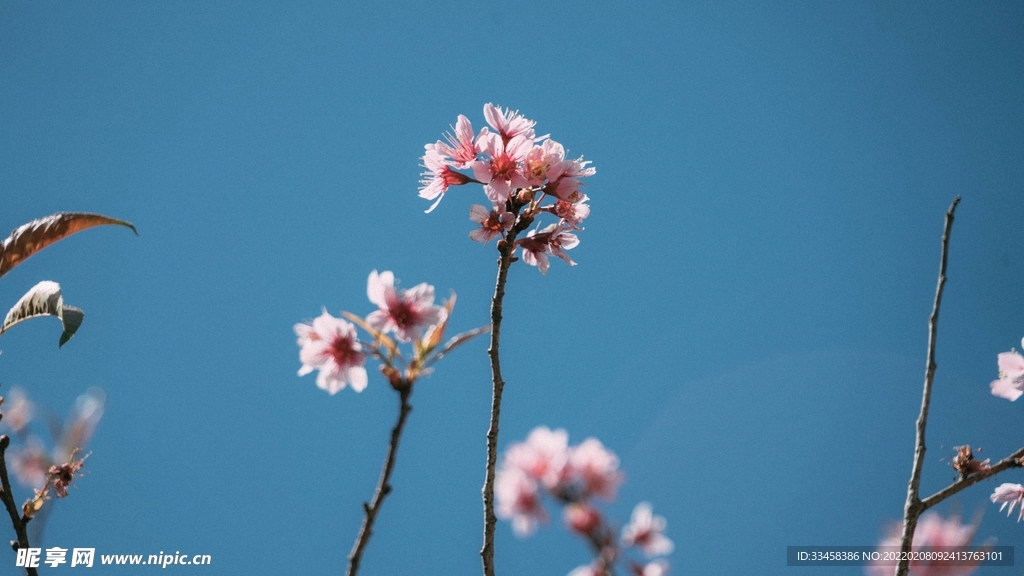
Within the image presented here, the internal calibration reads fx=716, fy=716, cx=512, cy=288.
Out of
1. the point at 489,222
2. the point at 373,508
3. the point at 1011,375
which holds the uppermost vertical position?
the point at 489,222

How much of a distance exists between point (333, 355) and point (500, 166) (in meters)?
0.67

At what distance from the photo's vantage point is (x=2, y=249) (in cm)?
130

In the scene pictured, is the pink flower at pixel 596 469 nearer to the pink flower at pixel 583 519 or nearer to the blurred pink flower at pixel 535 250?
the pink flower at pixel 583 519

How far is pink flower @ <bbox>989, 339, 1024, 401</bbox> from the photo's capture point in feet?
6.40

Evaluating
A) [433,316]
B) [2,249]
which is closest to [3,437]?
[2,249]

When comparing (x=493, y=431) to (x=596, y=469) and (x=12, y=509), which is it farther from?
(x=12, y=509)

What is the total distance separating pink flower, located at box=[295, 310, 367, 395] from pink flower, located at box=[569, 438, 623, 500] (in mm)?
553

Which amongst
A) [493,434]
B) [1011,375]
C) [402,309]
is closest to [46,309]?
[402,309]

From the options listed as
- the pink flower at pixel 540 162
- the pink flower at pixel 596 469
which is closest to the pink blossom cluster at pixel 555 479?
the pink flower at pixel 596 469

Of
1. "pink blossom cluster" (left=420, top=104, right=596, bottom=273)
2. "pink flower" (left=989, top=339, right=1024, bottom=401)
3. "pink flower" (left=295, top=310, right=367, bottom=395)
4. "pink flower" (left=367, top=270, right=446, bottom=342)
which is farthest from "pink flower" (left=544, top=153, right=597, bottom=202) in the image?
"pink flower" (left=989, top=339, right=1024, bottom=401)

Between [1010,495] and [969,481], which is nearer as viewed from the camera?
[969,481]

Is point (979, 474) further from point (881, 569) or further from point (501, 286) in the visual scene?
point (501, 286)

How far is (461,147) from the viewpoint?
204 centimetres

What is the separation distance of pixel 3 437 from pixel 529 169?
49.3 inches
